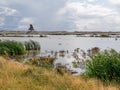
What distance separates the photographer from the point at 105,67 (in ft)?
61.3

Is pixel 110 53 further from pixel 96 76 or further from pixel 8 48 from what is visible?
pixel 8 48

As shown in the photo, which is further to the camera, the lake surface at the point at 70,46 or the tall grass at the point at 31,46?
the tall grass at the point at 31,46

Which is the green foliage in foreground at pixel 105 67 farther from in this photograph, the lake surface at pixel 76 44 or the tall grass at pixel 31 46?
the tall grass at pixel 31 46

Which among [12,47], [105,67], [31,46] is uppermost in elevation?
[105,67]

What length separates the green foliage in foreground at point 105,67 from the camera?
1834 centimetres

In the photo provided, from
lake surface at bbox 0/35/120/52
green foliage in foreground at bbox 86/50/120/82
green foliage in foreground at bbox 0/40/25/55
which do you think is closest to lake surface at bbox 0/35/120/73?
lake surface at bbox 0/35/120/52

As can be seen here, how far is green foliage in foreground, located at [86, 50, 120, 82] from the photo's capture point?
18.3 metres

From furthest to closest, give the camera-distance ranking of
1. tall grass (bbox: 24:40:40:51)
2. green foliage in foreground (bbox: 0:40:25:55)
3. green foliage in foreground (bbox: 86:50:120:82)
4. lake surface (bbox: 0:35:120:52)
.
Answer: lake surface (bbox: 0:35:120:52)
tall grass (bbox: 24:40:40:51)
green foliage in foreground (bbox: 0:40:25:55)
green foliage in foreground (bbox: 86:50:120:82)

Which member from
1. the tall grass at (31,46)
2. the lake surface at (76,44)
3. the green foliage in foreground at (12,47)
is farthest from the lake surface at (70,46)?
the green foliage in foreground at (12,47)

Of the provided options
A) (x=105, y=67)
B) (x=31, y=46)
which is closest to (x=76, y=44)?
(x=31, y=46)

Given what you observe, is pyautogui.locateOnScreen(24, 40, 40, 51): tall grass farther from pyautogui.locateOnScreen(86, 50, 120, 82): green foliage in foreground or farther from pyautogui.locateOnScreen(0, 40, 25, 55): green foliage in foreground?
pyautogui.locateOnScreen(86, 50, 120, 82): green foliage in foreground

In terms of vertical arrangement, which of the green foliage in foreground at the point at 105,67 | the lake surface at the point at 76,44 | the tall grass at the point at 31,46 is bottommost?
the lake surface at the point at 76,44

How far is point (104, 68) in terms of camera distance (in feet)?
61.2

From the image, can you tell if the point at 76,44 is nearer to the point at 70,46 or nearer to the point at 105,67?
the point at 70,46
